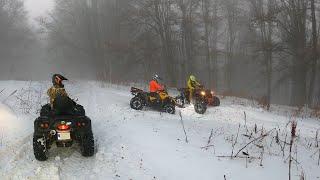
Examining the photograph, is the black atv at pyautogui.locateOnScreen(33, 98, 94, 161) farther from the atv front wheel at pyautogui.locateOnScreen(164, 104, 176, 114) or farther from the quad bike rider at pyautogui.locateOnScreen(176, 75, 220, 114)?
the quad bike rider at pyautogui.locateOnScreen(176, 75, 220, 114)

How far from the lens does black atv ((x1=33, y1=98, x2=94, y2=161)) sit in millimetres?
10039

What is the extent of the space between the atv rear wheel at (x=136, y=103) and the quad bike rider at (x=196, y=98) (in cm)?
211

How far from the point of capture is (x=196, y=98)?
19906 mm

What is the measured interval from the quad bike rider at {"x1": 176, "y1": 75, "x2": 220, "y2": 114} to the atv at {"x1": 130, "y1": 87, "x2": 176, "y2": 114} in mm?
1416

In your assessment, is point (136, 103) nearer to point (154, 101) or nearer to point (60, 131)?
point (154, 101)

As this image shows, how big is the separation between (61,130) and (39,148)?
63 centimetres

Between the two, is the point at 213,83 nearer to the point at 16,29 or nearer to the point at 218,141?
the point at 16,29

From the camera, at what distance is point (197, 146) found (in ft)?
37.3

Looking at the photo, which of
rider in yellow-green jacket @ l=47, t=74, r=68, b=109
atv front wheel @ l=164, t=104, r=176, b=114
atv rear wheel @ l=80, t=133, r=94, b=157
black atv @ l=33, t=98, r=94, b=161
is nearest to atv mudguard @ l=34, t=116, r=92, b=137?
black atv @ l=33, t=98, r=94, b=161

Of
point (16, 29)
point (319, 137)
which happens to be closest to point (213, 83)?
point (16, 29)

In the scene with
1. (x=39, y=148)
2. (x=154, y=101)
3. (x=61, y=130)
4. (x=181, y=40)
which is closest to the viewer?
(x=39, y=148)

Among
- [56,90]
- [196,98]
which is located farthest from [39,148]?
[196,98]

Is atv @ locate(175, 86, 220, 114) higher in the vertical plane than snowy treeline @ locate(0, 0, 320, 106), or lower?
lower

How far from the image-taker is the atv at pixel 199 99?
1930 centimetres
